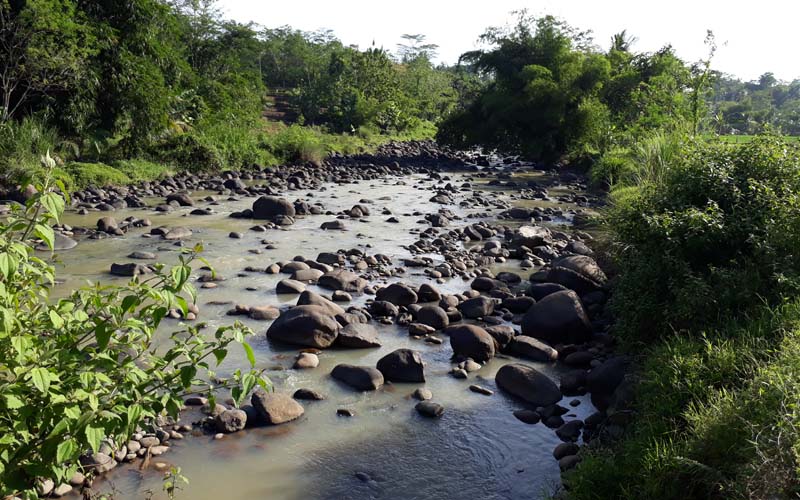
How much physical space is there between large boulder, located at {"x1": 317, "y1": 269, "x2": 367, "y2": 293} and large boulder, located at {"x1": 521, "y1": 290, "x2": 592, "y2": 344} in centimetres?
267

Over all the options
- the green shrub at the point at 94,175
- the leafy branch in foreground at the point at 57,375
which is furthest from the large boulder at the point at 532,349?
the green shrub at the point at 94,175

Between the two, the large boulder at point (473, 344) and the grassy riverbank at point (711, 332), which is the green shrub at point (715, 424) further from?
the large boulder at point (473, 344)

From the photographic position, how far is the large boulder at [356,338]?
729 cm

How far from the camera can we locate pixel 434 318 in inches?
318

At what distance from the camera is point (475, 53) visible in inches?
1193

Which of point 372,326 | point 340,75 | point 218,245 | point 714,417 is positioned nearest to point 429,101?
point 340,75

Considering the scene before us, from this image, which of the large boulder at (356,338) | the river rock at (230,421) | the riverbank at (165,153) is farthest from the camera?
the riverbank at (165,153)

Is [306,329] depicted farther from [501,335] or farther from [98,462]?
[98,462]

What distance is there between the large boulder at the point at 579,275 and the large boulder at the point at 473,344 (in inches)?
101

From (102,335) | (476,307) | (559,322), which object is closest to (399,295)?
(476,307)

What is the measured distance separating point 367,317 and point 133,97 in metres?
14.1

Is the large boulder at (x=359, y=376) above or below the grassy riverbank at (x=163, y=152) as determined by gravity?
below

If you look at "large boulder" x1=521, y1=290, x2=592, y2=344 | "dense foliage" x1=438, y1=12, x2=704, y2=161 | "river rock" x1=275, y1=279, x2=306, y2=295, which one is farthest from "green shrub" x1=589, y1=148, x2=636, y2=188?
"river rock" x1=275, y1=279, x2=306, y2=295

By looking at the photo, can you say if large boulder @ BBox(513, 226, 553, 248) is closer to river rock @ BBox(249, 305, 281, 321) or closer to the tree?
river rock @ BBox(249, 305, 281, 321)
